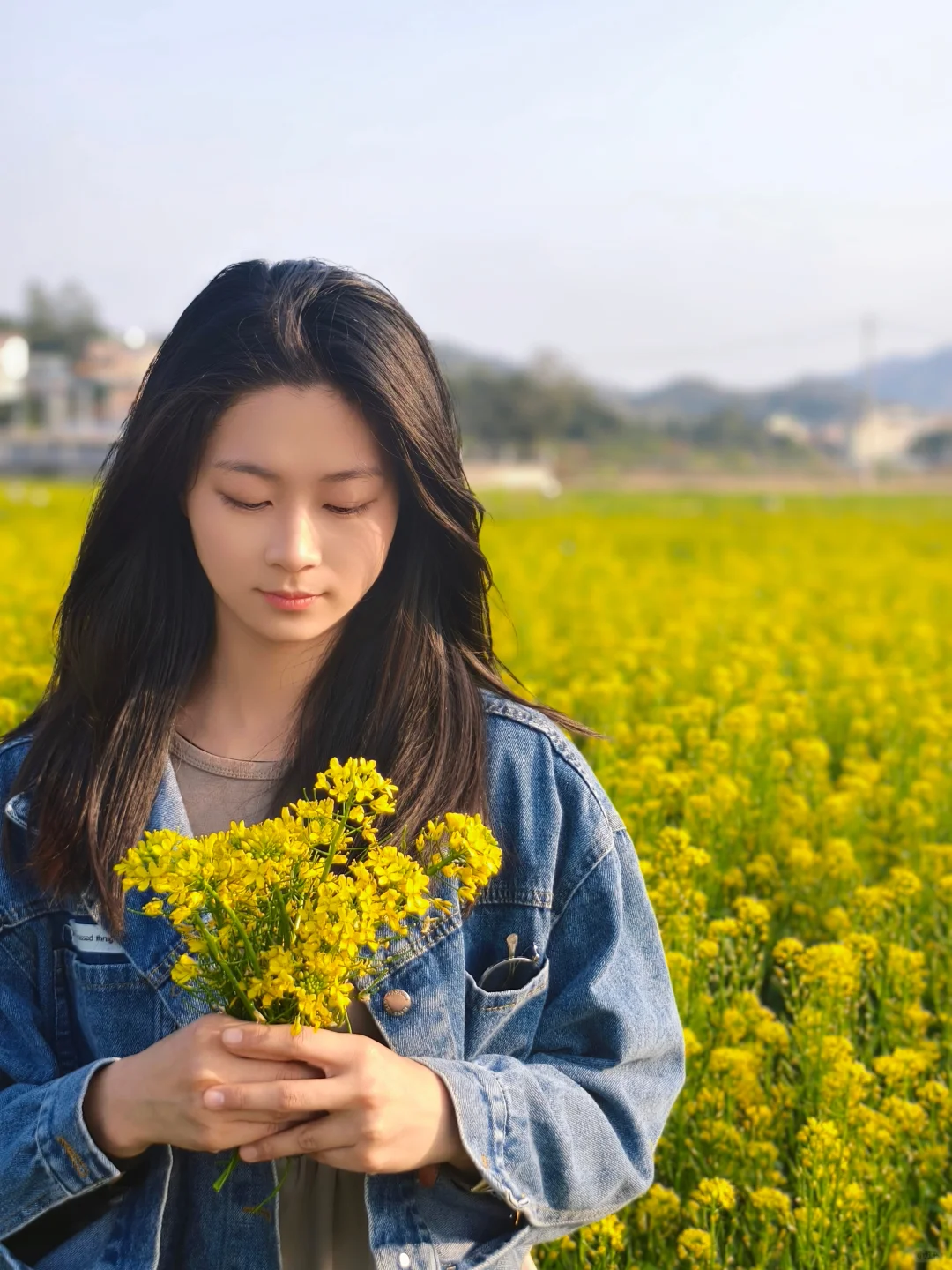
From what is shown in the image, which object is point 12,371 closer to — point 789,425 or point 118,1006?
point 789,425

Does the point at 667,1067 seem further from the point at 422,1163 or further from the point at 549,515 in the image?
the point at 549,515

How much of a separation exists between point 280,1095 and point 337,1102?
2.3 inches

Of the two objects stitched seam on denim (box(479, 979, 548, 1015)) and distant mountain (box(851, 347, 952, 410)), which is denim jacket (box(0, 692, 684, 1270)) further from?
distant mountain (box(851, 347, 952, 410))

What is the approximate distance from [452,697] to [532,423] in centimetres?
6337

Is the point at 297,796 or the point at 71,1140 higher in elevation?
the point at 297,796

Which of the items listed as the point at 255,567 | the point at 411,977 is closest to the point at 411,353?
the point at 255,567

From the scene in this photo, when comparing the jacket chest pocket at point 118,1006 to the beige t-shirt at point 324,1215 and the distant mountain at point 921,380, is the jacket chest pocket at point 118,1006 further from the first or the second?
the distant mountain at point 921,380

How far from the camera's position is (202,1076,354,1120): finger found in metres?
1.36

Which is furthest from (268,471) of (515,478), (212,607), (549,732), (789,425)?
(789,425)

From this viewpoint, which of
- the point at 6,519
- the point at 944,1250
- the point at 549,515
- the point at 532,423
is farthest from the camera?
the point at 532,423

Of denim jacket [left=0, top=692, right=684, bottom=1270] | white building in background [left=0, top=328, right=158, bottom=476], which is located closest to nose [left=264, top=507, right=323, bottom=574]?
denim jacket [left=0, top=692, right=684, bottom=1270]

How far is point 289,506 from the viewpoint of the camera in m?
1.67

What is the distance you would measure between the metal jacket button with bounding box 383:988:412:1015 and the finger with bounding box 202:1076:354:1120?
240mm

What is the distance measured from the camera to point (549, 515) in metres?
21.1
